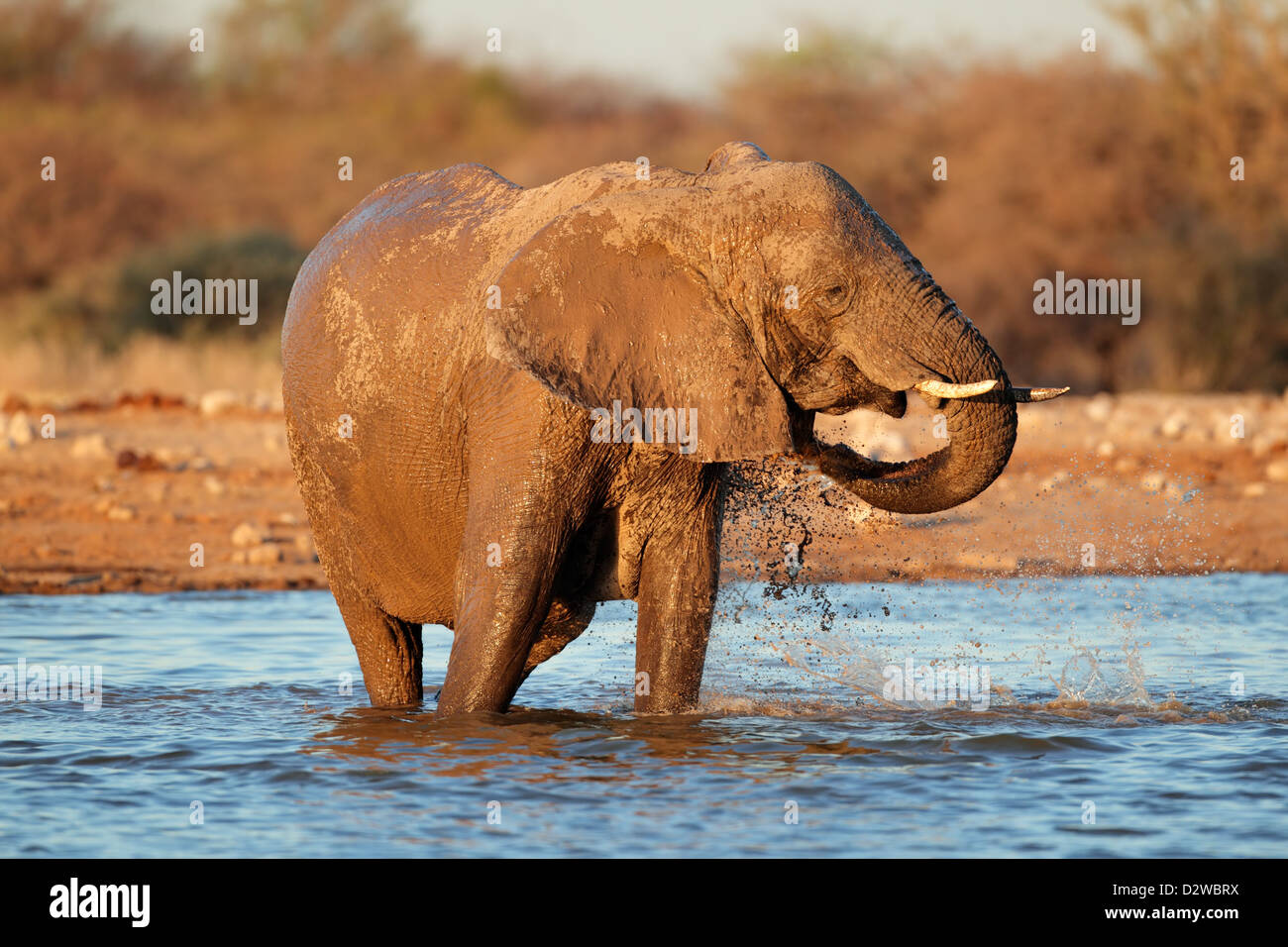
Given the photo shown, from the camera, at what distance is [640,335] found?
628 cm

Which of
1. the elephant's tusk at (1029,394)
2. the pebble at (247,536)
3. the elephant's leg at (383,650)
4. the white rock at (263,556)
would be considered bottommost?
the elephant's leg at (383,650)

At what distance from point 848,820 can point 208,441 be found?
1036cm

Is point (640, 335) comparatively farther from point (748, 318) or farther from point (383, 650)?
point (383, 650)

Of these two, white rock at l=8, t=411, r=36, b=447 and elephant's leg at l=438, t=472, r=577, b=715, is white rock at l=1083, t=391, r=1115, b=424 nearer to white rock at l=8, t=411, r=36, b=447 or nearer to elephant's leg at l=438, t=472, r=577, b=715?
white rock at l=8, t=411, r=36, b=447

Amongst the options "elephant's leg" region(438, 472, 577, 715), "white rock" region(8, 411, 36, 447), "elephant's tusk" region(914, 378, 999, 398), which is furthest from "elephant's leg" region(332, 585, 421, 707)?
"white rock" region(8, 411, 36, 447)

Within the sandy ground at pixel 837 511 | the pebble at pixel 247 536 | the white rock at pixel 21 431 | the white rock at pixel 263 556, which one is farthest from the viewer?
the white rock at pixel 21 431

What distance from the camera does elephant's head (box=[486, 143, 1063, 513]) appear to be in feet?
20.1

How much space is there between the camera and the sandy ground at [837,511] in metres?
12.1

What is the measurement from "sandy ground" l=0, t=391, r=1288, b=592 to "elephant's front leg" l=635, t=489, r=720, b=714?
3.65m

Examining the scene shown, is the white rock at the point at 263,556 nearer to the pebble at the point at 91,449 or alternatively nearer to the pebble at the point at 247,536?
the pebble at the point at 247,536

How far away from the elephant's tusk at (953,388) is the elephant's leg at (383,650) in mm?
2580

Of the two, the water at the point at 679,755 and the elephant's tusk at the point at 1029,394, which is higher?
the elephant's tusk at the point at 1029,394

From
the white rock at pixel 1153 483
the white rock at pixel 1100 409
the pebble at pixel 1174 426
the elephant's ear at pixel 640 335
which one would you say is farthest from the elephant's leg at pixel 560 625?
the white rock at pixel 1100 409
